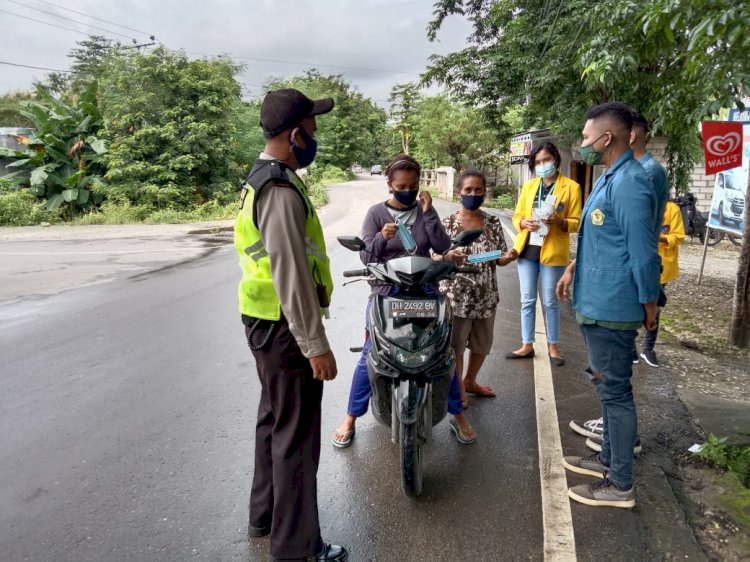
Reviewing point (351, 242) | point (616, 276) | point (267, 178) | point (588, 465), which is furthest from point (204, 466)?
point (616, 276)

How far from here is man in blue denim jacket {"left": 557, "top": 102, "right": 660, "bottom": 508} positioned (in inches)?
A: 102

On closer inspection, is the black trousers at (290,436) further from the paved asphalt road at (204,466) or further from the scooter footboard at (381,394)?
the scooter footboard at (381,394)

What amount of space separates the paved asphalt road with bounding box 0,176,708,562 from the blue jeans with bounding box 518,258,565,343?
0.36 metres

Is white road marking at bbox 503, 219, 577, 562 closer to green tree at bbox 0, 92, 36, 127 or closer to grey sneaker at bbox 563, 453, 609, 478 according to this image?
grey sneaker at bbox 563, 453, 609, 478

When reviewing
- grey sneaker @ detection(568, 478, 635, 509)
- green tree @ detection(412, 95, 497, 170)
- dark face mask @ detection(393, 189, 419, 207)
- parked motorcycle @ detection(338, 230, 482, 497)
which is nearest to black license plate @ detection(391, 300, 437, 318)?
parked motorcycle @ detection(338, 230, 482, 497)

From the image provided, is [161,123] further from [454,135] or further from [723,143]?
[723,143]

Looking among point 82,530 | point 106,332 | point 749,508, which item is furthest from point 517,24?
point 82,530

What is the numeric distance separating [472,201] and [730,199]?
6225mm

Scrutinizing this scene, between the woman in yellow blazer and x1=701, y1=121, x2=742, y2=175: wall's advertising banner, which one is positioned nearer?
the woman in yellow blazer

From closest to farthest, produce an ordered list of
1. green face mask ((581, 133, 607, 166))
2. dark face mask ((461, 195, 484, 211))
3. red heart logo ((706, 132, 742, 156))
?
green face mask ((581, 133, 607, 166)), dark face mask ((461, 195, 484, 211)), red heart logo ((706, 132, 742, 156))

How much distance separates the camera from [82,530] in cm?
267

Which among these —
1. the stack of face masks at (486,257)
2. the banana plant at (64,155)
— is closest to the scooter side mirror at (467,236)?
the stack of face masks at (486,257)

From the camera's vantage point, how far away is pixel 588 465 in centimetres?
312

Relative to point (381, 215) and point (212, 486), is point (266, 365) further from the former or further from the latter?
point (381, 215)
